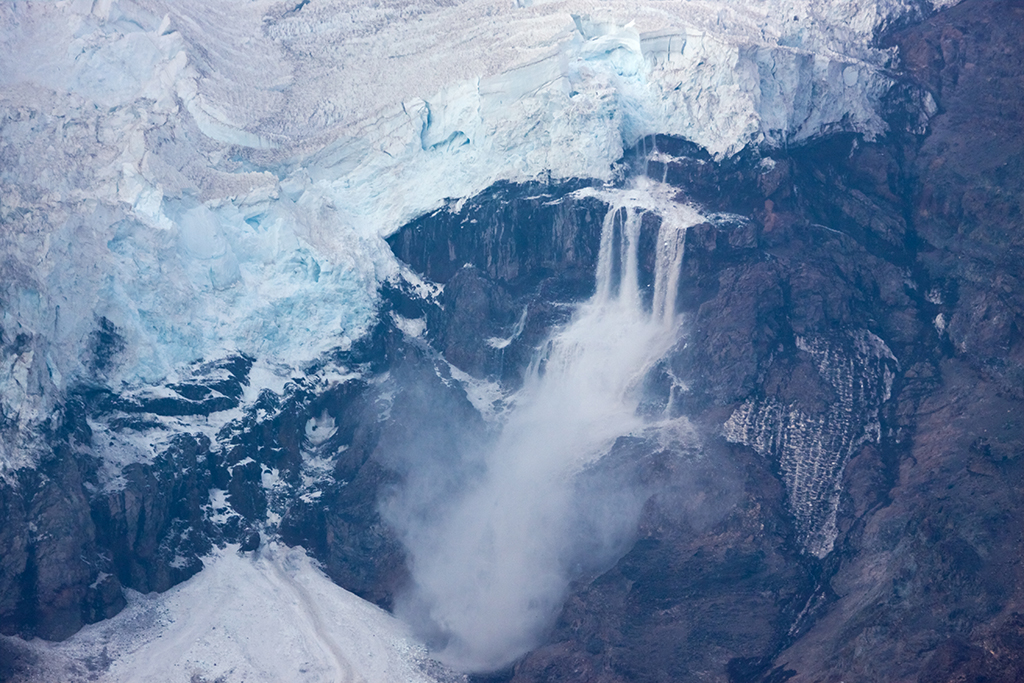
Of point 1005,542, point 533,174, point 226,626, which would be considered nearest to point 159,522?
point 226,626

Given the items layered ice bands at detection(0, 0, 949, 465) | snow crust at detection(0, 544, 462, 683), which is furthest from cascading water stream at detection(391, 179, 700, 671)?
layered ice bands at detection(0, 0, 949, 465)

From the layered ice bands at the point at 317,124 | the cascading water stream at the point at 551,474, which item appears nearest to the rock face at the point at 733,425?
the cascading water stream at the point at 551,474

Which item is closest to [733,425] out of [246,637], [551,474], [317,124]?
[551,474]

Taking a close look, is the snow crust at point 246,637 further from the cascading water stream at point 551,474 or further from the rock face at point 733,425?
the cascading water stream at point 551,474

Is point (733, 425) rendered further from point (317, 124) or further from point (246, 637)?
point (317, 124)

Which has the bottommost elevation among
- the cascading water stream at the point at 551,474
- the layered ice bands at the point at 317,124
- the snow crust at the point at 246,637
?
the snow crust at the point at 246,637
